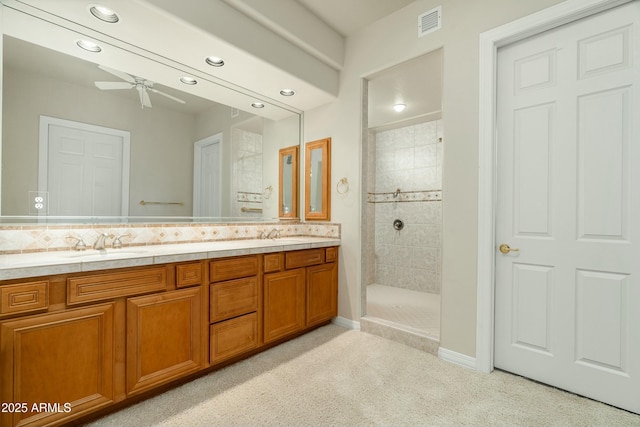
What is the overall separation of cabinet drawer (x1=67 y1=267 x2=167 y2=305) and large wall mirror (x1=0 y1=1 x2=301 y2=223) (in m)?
0.69

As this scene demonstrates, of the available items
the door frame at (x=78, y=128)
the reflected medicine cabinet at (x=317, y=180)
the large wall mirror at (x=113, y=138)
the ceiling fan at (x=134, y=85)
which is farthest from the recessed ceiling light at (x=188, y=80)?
the reflected medicine cabinet at (x=317, y=180)

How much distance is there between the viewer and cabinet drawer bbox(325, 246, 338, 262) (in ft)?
9.78

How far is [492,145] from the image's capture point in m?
2.12

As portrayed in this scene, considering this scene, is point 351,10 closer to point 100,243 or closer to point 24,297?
point 100,243

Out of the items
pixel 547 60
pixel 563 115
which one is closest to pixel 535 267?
pixel 563 115

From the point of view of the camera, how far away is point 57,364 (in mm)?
1443

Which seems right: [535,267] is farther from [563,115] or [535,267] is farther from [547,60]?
[547,60]

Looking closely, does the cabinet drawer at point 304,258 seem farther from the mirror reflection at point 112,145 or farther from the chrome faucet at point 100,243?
the chrome faucet at point 100,243

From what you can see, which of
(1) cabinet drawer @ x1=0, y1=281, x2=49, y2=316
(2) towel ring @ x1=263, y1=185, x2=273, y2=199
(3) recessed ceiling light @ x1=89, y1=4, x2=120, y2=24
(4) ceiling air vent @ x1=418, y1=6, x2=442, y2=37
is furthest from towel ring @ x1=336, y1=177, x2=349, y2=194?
(1) cabinet drawer @ x1=0, y1=281, x2=49, y2=316

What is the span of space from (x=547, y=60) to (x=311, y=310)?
2.68 m

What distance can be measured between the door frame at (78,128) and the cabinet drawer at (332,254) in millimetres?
1767

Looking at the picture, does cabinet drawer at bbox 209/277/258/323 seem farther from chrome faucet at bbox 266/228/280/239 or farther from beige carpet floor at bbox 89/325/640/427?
chrome faucet at bbox 266/228/280/239

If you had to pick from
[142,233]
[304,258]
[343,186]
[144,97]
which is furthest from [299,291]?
[144,97]

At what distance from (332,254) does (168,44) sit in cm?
224
